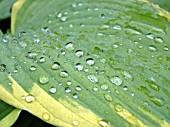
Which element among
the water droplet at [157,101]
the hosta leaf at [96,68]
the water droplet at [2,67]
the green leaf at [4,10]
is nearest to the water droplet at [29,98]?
the hosta leaf at [96,68]

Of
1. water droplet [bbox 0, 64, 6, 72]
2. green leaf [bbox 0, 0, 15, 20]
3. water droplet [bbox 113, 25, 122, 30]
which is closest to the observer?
water droplet [bbox 0, 64, 6, 72]

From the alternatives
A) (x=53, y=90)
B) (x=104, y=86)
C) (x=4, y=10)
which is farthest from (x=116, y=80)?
(x=4, y=10)

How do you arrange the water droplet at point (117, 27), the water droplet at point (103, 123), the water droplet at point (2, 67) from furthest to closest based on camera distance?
1. the water droplet at point (117, 27)
2. the water droplet at point (2, 67)
3. the water droplet at point (103, 123)

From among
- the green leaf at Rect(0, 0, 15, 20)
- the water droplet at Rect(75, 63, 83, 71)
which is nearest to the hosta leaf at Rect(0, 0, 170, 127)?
the water droplet at Rect(75, 63, 83, 71)

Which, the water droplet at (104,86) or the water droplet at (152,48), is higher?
the water droplet at (152,48)

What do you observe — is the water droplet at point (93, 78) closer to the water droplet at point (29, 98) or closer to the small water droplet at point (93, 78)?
the small water droplet at point (93, 78)

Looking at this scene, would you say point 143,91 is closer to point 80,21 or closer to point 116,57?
point 116,57

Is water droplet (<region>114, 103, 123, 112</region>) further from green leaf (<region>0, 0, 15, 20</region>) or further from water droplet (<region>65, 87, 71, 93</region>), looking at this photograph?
green leaf (<region>0, 0, 15, 20</region>)

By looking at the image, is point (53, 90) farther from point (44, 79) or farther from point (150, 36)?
point (150, 36)

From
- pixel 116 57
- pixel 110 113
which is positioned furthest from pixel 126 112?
pixel 116 57

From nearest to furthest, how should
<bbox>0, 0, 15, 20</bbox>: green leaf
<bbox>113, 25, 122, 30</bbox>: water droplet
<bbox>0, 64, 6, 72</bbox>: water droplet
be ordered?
<bbox>0, 64, 6, 72</bbox>: water droplet, <bbox>113, 25, 122, 30</bbox>: water droplet, <bbox>0, 0, 15, 20</bbox>: green leaf
